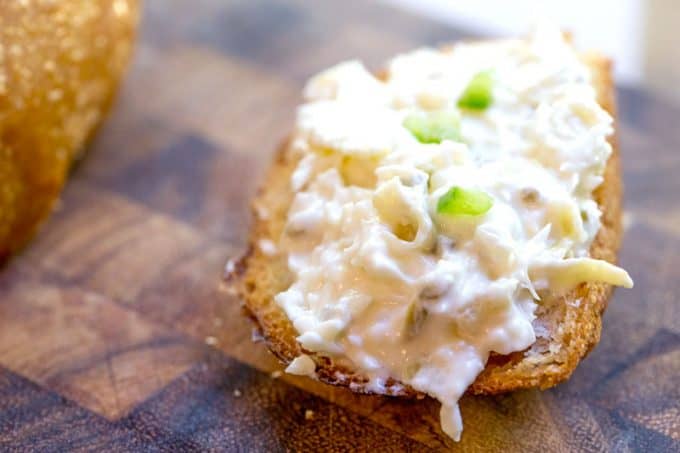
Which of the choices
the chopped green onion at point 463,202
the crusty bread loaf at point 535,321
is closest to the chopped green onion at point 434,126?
Result: the chopped green onion at point 463,202

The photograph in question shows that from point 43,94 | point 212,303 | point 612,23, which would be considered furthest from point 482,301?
point 612,23

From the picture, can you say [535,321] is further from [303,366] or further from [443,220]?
[303,366]

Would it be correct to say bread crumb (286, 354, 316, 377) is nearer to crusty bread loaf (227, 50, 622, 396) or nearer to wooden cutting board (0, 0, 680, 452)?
crusty bread loaf (227, 50, 622, 396)

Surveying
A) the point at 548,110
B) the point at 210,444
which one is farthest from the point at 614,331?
the point at 210,444

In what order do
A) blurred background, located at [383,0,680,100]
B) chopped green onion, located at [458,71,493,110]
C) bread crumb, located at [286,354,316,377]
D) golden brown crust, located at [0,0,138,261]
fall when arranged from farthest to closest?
blurred background, located at [383,0,680,100] → golden brown crust, located at [0,0,138,261] → chopped green onion, located at [458,71,493,110] → bread crumb, located at [286,354,316,377]

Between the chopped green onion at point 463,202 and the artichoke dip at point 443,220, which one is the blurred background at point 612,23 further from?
the chopped green onion at point 463,202

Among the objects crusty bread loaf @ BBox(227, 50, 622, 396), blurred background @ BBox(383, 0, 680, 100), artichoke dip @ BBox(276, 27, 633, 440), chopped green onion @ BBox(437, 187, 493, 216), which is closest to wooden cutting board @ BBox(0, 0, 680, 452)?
crusty bread loaf @ BBox(227, 50, 622, 396)
